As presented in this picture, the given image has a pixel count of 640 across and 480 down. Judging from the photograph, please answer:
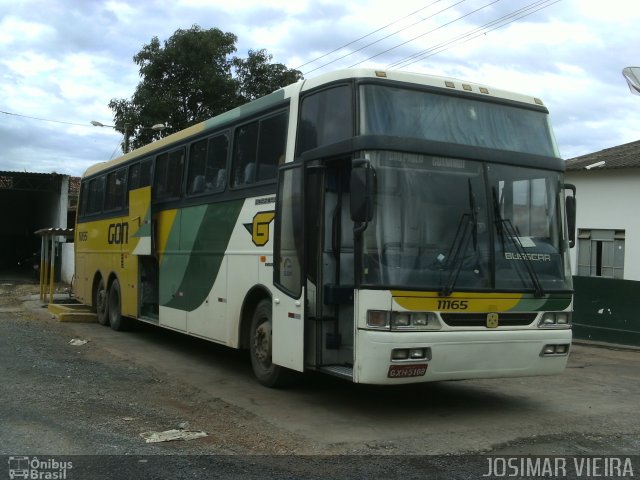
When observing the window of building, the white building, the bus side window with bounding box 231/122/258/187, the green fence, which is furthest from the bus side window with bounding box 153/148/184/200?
the window of building

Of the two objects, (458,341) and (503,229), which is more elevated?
(503,229)

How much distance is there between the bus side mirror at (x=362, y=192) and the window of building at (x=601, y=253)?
527 inches

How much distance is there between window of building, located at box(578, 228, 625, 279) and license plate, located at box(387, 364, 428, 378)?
42.8 feet

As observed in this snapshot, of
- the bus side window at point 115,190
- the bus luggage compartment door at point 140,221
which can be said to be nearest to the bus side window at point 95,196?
the bus side window at point 115,190

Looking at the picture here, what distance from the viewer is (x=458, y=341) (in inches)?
250

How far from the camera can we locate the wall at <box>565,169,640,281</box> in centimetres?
1683

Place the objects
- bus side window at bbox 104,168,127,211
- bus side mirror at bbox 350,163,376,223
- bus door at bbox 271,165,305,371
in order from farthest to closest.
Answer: bus side window at bbox 104,168,127,211 < bus door at bbox 271,165,305,371 < bus side mirror at bbox 350,163,376,223

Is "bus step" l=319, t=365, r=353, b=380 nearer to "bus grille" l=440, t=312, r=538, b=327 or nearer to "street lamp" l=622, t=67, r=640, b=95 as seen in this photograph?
"bus grille" l=440, t=312, r=538, b=327

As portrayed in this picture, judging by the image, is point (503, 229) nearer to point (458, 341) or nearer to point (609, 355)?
point (458, 341)

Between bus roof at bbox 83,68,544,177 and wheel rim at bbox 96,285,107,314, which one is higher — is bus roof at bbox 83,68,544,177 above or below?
above

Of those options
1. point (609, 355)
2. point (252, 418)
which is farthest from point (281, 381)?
point (609, 355)

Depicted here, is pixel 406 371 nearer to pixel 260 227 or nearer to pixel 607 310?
pixel 260 227

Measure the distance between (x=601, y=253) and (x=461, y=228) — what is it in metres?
13.0

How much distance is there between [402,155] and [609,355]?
8.07 meters
